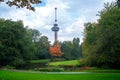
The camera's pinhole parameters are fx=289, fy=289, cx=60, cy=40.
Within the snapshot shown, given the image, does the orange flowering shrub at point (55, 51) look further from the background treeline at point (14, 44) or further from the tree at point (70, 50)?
the background treeline at point (14, 44)

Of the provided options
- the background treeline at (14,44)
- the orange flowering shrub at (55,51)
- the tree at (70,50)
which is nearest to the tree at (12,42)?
the background treeline at (14,44)

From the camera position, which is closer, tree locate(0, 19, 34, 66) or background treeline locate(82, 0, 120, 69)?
background treeline locate(82, 0, 120, 69)

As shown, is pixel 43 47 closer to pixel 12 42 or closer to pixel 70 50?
pixel 70 50

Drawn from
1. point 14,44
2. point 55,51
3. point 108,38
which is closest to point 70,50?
point 55,51

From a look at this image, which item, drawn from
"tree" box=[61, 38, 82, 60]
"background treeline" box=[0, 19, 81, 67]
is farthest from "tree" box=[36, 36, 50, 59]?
"background treeline" box=[0, 19, 81, 67]

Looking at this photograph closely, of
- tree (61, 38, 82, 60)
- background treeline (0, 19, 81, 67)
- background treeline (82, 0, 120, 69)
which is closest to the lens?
background treeline (82, 0, 120, 69)

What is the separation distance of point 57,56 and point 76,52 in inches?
282

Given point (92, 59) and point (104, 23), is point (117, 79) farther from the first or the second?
point (92, 59)

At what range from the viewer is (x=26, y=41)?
6488 centimetres

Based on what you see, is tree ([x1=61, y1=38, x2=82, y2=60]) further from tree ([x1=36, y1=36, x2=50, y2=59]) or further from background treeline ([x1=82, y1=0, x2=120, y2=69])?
background treeline ([x1=82, y1=0, x2=120, y2=69])

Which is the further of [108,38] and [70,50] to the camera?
[70,50]

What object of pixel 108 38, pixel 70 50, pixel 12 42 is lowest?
pixel 108 38

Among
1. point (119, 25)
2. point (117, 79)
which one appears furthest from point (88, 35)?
point (117, 79)

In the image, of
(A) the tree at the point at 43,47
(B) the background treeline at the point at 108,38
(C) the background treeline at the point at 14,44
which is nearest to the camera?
(B) the background treeline at the point at 108,38
